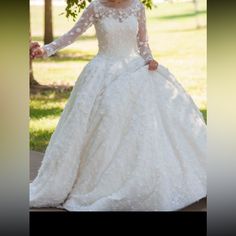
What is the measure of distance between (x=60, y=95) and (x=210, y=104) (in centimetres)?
837

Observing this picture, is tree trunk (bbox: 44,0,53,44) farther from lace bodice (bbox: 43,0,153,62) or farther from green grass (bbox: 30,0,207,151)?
lace bodice (bbox: 43,0,153,62)

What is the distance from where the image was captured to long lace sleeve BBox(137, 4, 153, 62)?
14.3 feet

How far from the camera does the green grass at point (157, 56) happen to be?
9125 millimetres

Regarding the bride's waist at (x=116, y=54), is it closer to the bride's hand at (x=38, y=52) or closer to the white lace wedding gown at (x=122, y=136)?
the white lace wedding gown at (x=122, y=136)

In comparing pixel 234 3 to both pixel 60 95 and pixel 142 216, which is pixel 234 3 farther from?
pixel 60 95

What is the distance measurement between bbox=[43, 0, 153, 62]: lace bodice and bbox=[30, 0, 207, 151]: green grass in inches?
122

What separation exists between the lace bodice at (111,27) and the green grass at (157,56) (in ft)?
10.1

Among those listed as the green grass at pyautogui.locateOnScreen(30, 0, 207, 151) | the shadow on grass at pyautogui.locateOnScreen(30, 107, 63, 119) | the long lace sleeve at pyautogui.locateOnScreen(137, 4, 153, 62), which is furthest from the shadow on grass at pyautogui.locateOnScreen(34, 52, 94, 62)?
the long lace sleeve at pyautogui.locateOnScreen(137, 4, 153, 62)

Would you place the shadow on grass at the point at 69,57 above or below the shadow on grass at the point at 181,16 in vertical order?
below

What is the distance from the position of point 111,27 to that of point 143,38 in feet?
0.84

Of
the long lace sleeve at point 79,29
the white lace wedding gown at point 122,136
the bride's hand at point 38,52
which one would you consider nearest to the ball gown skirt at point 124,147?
the white lace wedding gown at point 122,136

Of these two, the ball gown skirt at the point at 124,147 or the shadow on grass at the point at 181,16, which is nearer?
the ball gown skirt at the point at 124,147

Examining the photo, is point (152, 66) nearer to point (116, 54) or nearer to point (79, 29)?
point (116, 54)

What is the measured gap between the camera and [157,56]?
43.2ft
